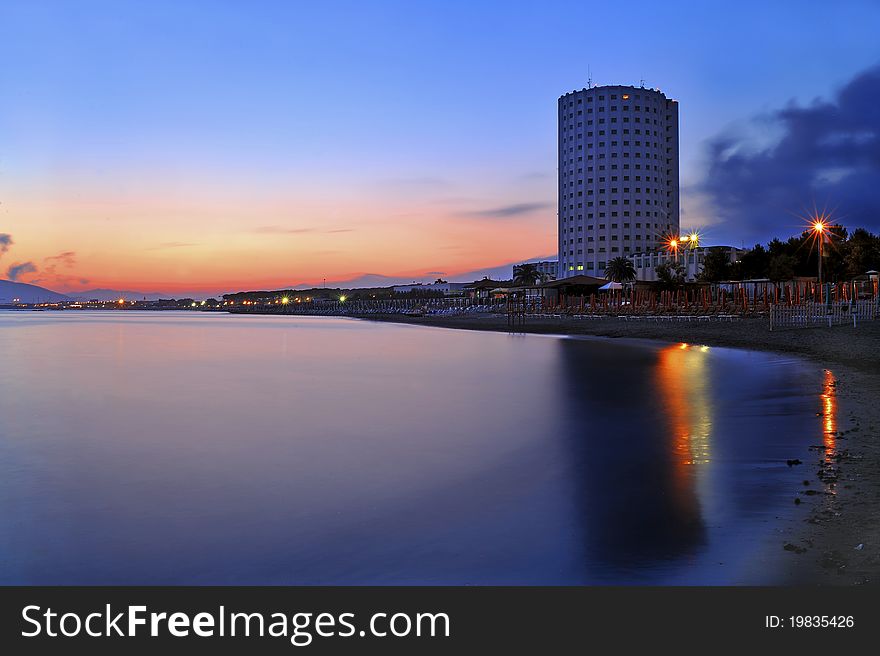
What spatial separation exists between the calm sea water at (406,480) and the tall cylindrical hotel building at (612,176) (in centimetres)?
13059

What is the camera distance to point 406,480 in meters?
8.27

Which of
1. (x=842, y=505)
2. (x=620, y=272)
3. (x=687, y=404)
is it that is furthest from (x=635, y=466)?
(x=620, y=272)

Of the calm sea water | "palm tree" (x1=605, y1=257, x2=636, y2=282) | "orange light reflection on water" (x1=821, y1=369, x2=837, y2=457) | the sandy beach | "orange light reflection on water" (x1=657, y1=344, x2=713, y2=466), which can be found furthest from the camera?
"palm tree" (x1=605, y1=257, x2=636, y2=282)

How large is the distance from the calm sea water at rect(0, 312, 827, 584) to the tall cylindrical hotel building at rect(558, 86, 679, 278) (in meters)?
131

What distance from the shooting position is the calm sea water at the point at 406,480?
17.1 feet

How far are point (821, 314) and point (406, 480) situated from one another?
2685 centimetres

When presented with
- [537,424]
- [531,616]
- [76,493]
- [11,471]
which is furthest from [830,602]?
[11,471]

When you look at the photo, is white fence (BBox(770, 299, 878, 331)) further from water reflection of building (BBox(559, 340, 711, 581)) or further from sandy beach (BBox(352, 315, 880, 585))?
water reflection of building (BBox(559, 340, 711, 581))

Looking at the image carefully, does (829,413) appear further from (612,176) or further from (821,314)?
(612,176)

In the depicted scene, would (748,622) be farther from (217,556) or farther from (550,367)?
(550,367)

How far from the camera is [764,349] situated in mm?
24938

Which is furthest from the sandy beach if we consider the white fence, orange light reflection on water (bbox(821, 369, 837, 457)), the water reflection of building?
the white fence

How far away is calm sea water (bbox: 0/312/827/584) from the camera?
522 cm

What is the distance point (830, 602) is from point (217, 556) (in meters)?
4.31
